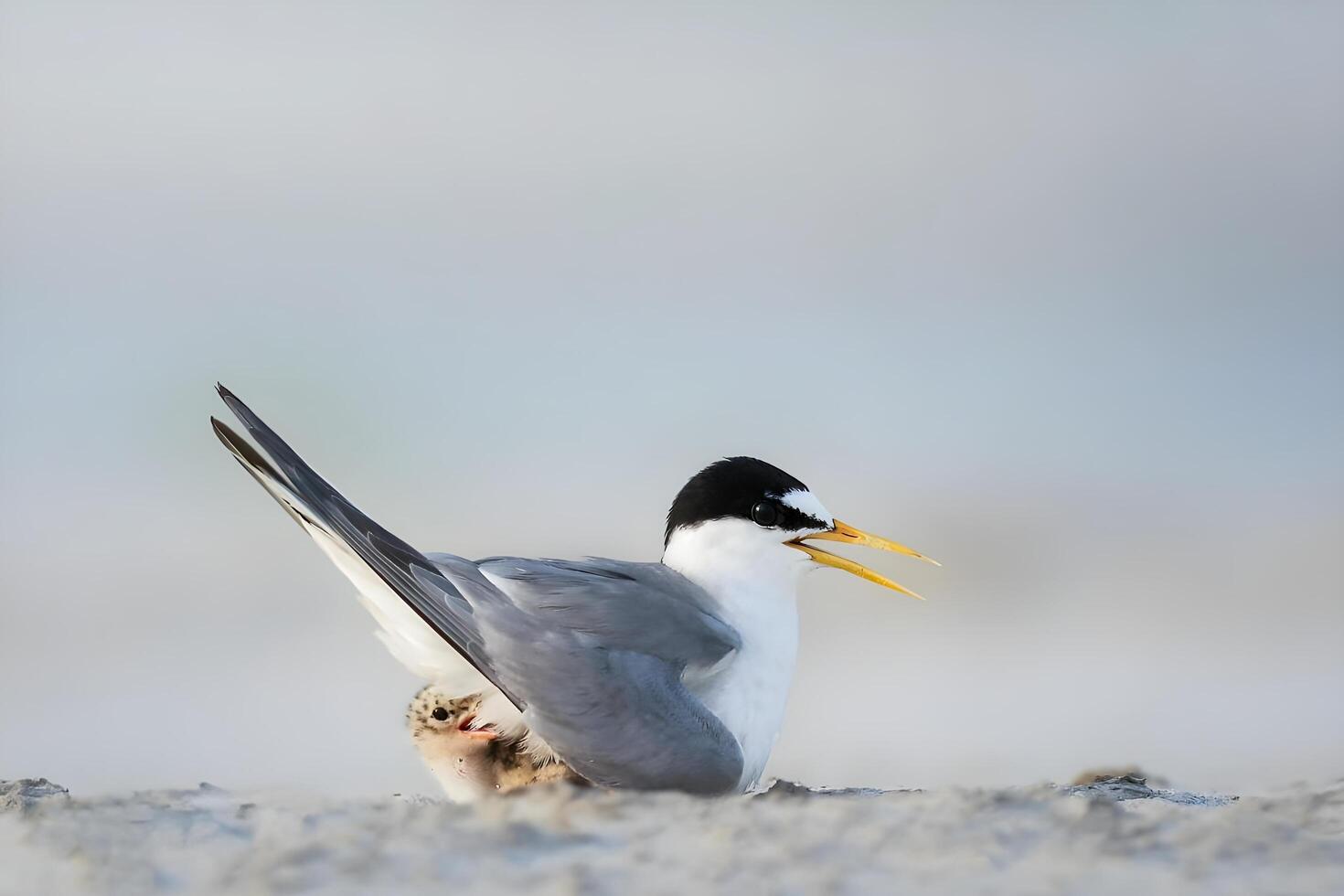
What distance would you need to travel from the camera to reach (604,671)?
370cm

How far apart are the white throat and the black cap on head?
0.10ft

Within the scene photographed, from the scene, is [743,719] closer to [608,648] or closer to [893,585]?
[608,648]

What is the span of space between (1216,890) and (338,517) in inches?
85.5

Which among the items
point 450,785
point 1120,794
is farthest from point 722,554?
point 1120,794

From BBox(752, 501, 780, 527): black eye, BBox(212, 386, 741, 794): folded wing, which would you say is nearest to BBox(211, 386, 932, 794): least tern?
BBox(212, 386, 741, 794): folded wing

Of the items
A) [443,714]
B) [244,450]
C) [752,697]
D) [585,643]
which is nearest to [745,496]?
[752,697]

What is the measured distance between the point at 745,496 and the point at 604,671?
0.90 metres

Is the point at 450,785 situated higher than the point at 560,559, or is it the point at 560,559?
the point at 560,559

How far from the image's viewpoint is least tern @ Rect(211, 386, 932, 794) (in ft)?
11.9

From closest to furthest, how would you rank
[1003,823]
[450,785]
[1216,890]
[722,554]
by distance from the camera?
[1216,890]
[1003,823]
[450,785]
[722,554]

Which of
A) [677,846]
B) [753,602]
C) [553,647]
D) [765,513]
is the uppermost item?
[765,513]

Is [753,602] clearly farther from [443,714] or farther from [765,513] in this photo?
[443,714]

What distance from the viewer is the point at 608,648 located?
3.76 m

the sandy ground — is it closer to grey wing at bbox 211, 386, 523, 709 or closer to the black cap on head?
grey wing at bbox 211, 386, 523, 709
